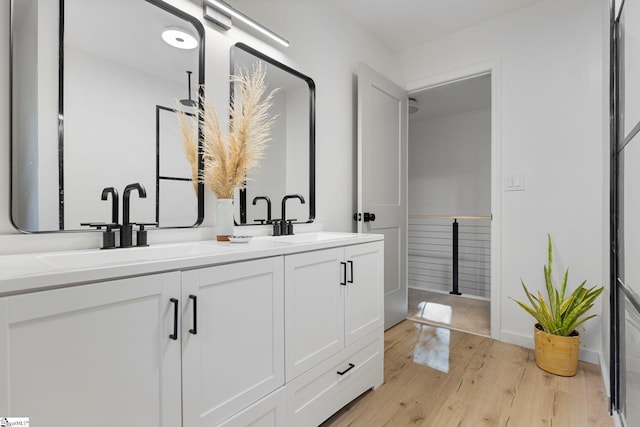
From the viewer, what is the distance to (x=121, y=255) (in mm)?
1158

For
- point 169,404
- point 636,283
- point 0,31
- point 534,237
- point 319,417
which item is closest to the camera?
point 169,404

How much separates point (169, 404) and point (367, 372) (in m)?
1.12

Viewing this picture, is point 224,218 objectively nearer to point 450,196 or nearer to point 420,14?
point 420,14

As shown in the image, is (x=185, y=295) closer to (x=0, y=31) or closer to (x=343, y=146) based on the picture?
(x=0, y=31)

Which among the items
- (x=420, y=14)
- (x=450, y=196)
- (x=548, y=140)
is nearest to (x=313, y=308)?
(x=548, y=140)

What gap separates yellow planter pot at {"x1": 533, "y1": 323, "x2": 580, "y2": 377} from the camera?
6.28 feet

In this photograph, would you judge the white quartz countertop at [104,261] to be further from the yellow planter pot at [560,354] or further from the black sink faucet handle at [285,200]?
the yellow planter pot at [560,354]

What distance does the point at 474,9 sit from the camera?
7.88 feet

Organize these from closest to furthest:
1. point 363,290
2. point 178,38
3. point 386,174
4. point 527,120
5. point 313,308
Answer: point 313,308 → point 178,38 → point 363,290 → point 527,120 → point 386,174

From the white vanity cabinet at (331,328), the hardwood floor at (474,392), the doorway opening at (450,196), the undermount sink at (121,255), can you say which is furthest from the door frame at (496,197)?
the undermount sink at (121,255)

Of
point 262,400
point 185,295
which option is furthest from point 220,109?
point 262,400

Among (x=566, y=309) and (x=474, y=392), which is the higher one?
(x=566, y=309)

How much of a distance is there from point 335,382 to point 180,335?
88cm

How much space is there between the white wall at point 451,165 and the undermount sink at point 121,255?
158 inches
